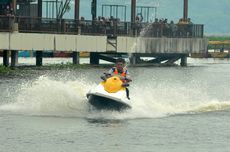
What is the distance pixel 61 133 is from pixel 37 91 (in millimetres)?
7495

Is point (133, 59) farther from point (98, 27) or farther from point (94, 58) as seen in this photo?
point (98, 27)

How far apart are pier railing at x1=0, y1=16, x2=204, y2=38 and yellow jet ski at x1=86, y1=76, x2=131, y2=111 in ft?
84.4

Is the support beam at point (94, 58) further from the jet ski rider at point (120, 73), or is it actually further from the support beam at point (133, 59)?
the jet ski rider at point (120, 73)

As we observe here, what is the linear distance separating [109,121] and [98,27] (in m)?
34.0

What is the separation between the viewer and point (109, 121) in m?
31.8

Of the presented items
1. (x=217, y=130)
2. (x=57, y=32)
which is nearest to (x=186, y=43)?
(x=57, y=32)

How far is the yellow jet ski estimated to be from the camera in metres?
32.6

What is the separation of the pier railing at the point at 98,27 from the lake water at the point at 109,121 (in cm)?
1185

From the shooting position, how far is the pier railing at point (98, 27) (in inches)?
2361

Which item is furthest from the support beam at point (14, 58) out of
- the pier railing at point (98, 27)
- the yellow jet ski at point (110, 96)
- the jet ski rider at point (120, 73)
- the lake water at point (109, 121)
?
the yellow jet ski at point (110, 96)

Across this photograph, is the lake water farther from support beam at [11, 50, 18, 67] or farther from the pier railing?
support beam at [11, 50, 18, 67]

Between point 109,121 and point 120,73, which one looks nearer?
point 109,121

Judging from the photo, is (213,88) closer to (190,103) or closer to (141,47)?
(190,103)

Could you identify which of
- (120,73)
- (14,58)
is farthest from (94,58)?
(120,73)
